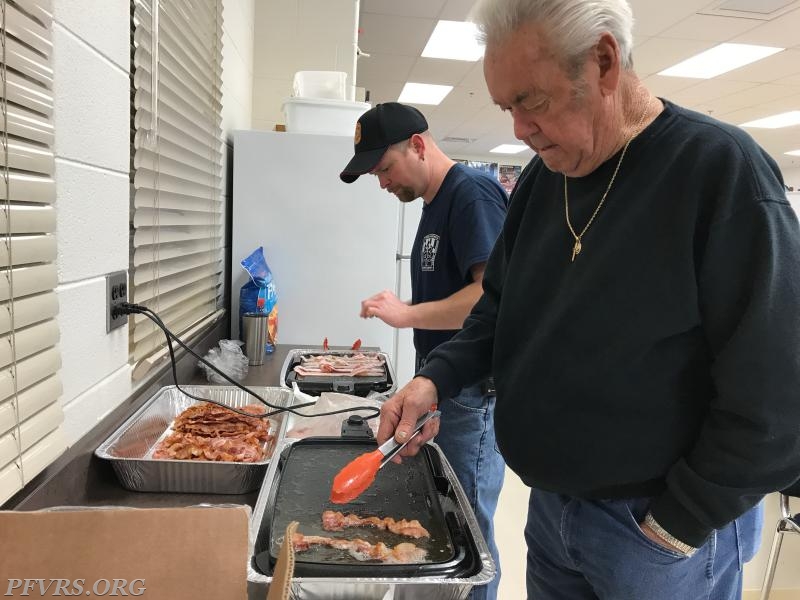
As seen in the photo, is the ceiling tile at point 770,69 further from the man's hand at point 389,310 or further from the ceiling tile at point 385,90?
the man's hand at point 389,310

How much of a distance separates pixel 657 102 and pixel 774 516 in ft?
9.41

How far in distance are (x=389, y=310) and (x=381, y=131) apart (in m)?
0.55

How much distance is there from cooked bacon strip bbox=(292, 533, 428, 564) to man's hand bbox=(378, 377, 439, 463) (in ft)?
0.73

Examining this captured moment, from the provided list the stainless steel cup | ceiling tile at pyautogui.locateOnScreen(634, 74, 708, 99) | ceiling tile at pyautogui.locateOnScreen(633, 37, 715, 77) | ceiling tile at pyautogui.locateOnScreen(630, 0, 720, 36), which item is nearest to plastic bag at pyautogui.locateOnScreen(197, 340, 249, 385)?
the stainless steel cup

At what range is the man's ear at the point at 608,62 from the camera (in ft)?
2.76

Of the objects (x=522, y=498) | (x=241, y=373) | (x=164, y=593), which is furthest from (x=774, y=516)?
(x=164, y=593)

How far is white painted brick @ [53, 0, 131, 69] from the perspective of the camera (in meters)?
0.98

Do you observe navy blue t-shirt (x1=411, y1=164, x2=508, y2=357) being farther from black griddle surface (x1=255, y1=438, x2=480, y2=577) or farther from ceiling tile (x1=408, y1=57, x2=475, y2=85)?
ceiling tile (x1=408, y1=57, x2=475, y2=85)

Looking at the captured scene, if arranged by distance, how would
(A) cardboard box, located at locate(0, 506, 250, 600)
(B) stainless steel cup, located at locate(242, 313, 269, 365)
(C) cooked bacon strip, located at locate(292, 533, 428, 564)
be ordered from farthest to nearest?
(B) stainless steel cup, located at locate(242, 313, 269, 365) → (C) cooked bacon strip, located at locate(292, 533, 428, 564) → (A) cardboard box, located at locate(0, 506, 250, 600)

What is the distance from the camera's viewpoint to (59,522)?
2.08ft

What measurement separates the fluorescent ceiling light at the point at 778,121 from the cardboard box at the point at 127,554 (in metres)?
8.42

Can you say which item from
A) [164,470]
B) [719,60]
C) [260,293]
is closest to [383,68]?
[719,60]

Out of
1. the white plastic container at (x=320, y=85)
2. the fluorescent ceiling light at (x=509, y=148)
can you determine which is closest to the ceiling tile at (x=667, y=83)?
the fluorescent ceiling light at (x=509, y=148)

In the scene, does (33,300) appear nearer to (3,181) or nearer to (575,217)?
(3,181)
